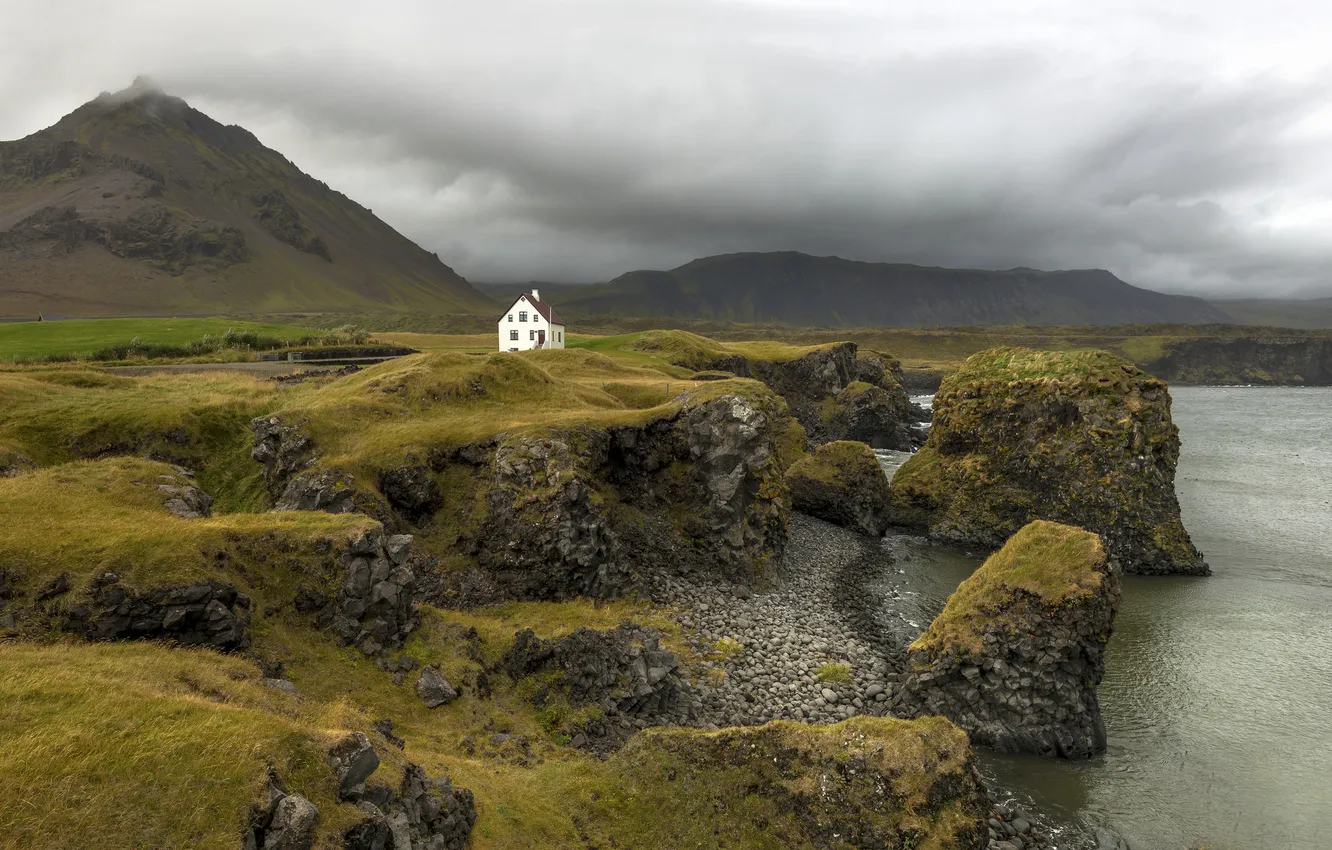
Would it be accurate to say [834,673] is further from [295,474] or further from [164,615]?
[295,474]

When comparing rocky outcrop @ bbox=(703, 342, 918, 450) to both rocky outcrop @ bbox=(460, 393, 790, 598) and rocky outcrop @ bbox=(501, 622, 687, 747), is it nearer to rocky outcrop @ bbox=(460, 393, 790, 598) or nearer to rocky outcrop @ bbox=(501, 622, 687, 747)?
rocky outcrop @ bbox=(460, 393, 790, 598)

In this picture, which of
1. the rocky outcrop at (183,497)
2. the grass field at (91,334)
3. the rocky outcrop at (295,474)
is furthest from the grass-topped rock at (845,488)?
the grass field at (91,334)

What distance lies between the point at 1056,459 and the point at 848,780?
38.1m

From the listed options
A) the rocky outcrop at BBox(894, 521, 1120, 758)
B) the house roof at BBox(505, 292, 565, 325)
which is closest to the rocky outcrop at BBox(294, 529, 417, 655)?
the rocky outcrop at BBox(894, 521, 1120, 758)

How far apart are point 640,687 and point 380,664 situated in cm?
924

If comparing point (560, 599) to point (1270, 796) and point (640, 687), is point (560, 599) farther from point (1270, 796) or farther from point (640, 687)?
point (1270, 796)

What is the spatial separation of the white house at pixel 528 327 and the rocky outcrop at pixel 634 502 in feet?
184

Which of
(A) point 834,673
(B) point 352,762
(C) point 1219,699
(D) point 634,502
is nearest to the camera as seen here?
(B) point 352,762

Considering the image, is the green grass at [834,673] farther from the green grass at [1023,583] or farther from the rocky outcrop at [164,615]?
the rocky outcrop at [164,615]

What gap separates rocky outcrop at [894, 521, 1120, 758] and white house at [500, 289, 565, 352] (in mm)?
73472

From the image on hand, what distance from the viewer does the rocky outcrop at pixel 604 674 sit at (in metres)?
22.9

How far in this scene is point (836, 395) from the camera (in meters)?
97.3

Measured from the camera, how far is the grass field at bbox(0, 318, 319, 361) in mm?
64000

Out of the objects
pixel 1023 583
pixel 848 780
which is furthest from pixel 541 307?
pixel 848 780
